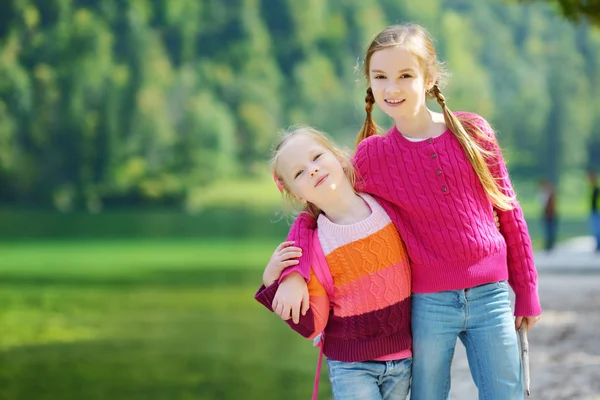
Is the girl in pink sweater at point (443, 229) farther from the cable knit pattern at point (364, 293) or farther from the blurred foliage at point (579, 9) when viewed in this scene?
the blurred foliage at point (579, 9)

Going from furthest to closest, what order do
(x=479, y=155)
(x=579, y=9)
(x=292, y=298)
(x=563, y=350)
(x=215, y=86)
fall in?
(x=215, y=86), (x=579, y=9), (x=563, y=350), (x=479, y=155), (x=292, y=298)

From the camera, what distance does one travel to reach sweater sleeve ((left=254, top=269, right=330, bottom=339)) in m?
2.83

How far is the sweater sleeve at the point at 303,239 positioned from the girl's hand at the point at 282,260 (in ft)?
0.05

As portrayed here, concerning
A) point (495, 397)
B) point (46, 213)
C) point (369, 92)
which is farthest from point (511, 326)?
point (46, 213)

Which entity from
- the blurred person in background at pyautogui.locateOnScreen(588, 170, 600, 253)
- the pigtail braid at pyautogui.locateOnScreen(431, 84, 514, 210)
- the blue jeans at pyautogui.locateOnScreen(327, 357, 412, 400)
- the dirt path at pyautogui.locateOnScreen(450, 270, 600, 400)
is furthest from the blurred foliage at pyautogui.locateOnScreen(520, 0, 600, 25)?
the blue jeans at pyautogui.locateOnScreen(327, 357, 412, 400)

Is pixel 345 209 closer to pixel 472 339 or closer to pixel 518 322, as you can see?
pixel 472 339

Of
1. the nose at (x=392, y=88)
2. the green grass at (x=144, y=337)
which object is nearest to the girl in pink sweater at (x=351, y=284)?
the nose at (x=392, y=88)

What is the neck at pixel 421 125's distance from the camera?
2.95 m

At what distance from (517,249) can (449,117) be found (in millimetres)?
433

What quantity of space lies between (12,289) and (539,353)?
9.87 meters

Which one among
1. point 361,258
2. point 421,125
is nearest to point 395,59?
point 421,125

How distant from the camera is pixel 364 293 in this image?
2.85 m

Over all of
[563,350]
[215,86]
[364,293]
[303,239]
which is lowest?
[364,293]

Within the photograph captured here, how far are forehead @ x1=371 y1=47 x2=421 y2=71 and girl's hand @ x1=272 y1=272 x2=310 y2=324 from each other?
2.11 feet
